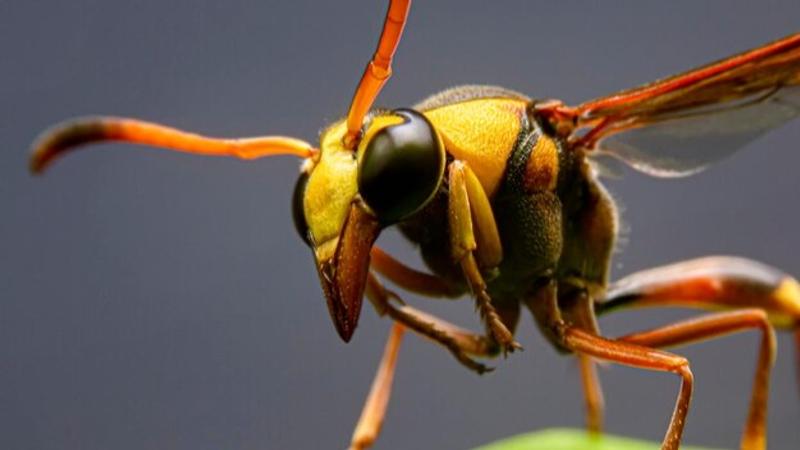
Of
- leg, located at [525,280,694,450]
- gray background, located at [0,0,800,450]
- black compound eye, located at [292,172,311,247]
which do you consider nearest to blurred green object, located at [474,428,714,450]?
leg, located at [525,280,694,450]

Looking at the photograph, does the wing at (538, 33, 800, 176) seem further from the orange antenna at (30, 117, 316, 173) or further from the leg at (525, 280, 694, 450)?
the orange antenna at (30, 117, 316, 173)

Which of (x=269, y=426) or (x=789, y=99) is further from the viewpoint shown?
(x=269, y=426)

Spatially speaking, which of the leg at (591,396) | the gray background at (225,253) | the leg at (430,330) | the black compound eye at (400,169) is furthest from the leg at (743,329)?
the gray background at (225,253)

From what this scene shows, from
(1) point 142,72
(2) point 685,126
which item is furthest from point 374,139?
(1) point 142,72

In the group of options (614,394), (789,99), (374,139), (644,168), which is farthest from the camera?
(614,394)

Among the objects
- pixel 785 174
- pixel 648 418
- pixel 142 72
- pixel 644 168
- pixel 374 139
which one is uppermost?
pixel 142 72

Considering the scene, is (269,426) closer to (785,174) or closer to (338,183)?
(785,174)
